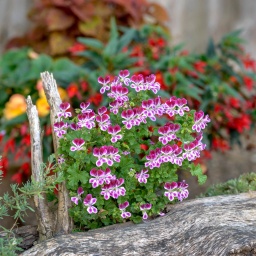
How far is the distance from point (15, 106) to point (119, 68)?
937 mm

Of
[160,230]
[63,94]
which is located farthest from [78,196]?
[63,94]

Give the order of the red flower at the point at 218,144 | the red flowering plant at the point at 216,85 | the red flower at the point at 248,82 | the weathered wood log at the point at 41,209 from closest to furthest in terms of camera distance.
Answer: the weathered wood log at the point at 41,209 < the red flowering plant at the point at 216,85 < the red flower at the point at 218,144 < the red flower at the point at 248,82

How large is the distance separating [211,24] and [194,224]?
20.2ft

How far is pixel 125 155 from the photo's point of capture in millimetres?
3445

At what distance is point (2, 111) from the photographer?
19.5ft

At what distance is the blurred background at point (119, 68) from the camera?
563cm

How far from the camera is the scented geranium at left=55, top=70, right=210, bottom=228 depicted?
3.26 metres

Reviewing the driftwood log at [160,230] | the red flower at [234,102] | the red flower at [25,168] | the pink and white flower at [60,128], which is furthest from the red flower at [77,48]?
the pink and white flower at [60,128]

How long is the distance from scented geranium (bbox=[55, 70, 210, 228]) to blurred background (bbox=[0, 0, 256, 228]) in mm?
1758

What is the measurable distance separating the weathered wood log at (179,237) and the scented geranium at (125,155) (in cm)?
11

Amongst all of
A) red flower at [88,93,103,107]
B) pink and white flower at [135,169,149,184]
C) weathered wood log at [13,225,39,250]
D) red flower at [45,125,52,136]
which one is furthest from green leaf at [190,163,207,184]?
red flower at [45,125,52,136]

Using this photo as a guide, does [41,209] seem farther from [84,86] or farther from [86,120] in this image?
[84,86]

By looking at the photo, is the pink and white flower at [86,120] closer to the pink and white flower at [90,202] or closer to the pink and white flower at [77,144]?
the pink and white flower at [77,144]

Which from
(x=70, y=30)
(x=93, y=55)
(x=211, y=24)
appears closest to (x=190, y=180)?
(x=93, y=55)
